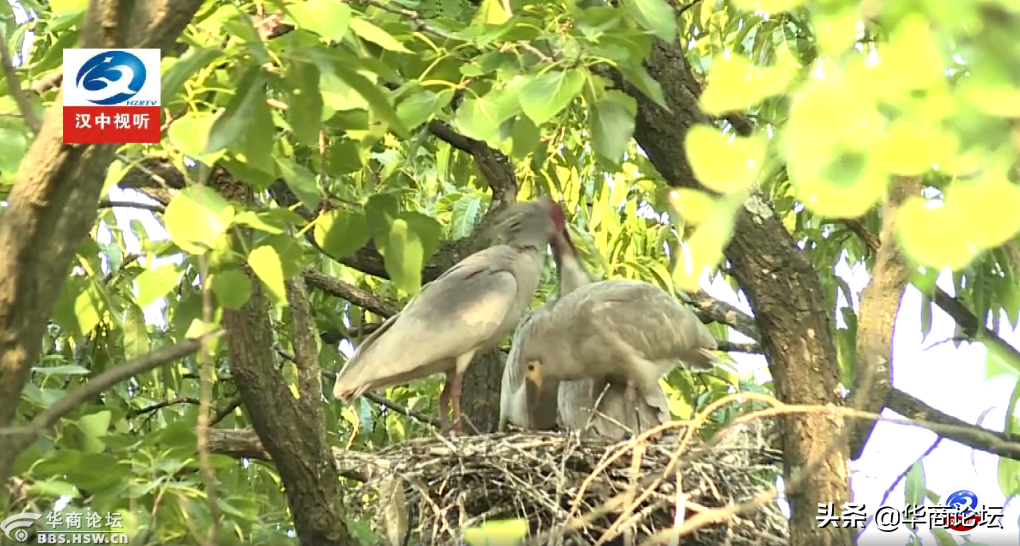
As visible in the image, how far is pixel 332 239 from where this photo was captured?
215cm

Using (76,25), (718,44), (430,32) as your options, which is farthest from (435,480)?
(718,44)

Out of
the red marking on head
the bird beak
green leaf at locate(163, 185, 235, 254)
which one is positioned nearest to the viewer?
green leaf at locate(163, 185, 235, 254)

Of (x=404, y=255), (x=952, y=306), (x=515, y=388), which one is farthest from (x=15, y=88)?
(x=515, y=388)

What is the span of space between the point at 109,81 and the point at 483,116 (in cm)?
61

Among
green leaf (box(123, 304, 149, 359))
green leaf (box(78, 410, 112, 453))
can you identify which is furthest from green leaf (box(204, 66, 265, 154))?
green leaf (box(123, 304, 149, 359))

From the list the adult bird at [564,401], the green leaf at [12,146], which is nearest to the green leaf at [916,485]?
the adult bird at [564,401]

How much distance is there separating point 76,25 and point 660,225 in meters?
2.62

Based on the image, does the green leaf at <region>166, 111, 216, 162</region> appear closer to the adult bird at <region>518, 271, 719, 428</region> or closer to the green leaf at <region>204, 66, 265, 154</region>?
the green leaf at <region>204, 66, 265, 154</region>

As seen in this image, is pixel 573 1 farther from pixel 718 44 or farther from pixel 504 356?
pixel 504 356

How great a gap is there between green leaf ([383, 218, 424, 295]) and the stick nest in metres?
1.06

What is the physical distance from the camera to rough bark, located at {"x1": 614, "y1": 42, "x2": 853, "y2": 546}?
2307 millimetres

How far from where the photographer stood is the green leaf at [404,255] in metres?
2.15

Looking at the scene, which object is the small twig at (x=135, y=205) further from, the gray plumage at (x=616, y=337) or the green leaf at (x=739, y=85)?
the gray plumage at (x=616, y=337)

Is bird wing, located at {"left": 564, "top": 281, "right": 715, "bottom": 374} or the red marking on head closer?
bird wing, located at {"left": 564, "top": 281, "right": 715, "bottom": 374}
